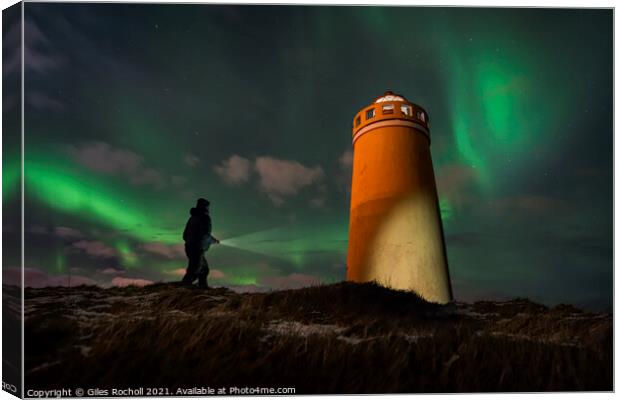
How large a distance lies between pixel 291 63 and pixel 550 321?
223 inches

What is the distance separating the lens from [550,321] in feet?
21.4

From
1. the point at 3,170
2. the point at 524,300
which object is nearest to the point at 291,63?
the point at 3,170

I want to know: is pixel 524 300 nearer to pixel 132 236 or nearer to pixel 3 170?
pixel 132 236

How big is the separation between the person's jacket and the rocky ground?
119cm

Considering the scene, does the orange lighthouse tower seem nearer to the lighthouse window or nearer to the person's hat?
the lighthouse window

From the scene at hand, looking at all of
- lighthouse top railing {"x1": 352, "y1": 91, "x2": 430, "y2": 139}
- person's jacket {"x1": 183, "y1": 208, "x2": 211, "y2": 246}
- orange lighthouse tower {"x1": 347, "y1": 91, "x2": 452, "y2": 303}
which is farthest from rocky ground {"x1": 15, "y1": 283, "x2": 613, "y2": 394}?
lighthouse top railing {"x1": 352, "y1": 91, "x2": 430, "y2": 139}

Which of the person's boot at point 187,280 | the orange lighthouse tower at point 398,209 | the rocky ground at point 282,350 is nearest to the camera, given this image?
the rocky ground at point 282,350

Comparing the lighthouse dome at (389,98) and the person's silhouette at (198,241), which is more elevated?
the lighthouse dome at (389,98)

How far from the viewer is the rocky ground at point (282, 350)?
517 cm

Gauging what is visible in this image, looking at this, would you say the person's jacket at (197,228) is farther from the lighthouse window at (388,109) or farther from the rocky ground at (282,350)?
the lighthouse window at (388,109)

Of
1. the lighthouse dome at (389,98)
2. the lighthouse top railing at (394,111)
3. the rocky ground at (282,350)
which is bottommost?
the rocky ground at (282,350)

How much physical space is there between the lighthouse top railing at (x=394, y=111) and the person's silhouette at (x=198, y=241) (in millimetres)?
3724

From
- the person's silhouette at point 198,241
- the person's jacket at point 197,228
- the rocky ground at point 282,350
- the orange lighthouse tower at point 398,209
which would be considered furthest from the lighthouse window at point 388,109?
the rocky ground at point 282,350

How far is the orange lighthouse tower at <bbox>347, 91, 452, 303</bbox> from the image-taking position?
793 centimetres
